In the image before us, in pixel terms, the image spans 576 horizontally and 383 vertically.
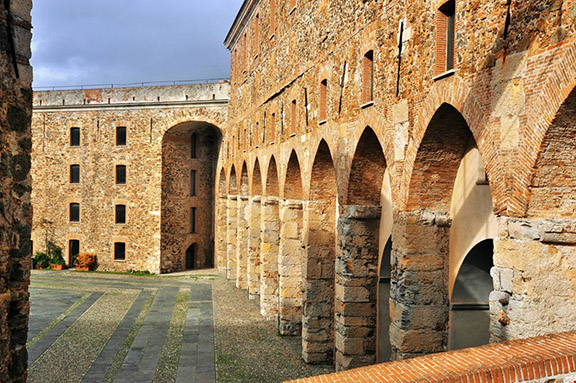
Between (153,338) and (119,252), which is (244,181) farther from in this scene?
(119,252)

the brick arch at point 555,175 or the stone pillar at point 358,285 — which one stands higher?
the brick arch at point 555,175

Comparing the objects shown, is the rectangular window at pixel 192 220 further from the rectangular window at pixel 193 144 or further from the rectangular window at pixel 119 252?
the rectangular window at pixel 119 252

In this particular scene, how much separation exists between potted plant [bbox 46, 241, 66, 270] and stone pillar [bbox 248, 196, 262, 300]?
1309 cm

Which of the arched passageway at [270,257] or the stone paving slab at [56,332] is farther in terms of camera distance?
the arched passageway at [270,257]

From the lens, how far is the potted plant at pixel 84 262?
89.0 feet

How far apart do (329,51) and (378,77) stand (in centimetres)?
274

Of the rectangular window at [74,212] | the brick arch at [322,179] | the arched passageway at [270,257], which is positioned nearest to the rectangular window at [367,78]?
the brick arch at [322,179]

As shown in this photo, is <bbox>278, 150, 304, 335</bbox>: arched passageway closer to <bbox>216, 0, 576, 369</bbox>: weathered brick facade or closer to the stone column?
<bbox>216, 0, 576, 369</bbox>: weathered brick facade

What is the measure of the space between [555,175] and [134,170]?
2430cm

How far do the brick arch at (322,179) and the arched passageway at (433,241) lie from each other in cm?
452

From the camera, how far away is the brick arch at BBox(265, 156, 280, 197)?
17.3 meters

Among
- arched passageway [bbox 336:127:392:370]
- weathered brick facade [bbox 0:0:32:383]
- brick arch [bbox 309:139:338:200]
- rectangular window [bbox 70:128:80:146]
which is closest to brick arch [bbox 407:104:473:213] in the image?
arched passageway [bbox 336:127:392:370]

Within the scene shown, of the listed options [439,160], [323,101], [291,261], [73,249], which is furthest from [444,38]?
[73,249]

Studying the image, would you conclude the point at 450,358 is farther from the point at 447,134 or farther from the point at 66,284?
the point at 66,284
